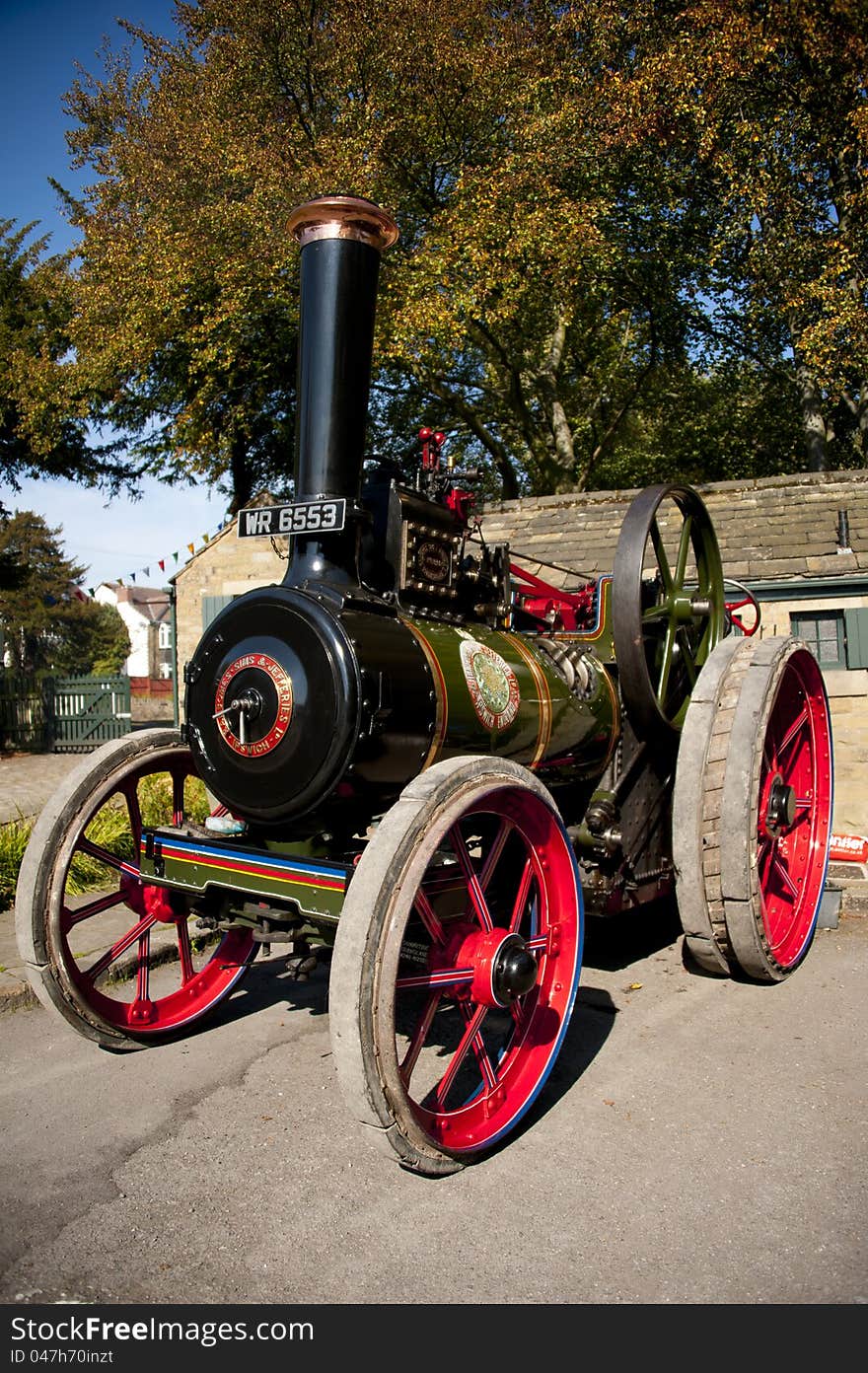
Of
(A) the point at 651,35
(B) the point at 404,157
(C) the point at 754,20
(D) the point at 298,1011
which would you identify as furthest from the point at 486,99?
(D) the point at 298,1011

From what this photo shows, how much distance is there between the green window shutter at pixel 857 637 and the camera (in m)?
8.07

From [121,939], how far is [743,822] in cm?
259

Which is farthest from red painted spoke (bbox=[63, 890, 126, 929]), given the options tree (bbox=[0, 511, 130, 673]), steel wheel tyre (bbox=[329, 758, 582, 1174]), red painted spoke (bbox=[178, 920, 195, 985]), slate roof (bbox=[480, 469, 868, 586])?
tree (bbox=[0, 511, 130, 673])

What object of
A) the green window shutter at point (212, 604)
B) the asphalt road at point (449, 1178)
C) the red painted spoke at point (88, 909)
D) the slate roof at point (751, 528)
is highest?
the slate roof at point (751, 528)

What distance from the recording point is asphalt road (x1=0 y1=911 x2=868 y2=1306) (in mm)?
2477

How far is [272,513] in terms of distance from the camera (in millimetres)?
3732

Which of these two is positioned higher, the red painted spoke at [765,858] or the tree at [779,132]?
the tree at [779,132]

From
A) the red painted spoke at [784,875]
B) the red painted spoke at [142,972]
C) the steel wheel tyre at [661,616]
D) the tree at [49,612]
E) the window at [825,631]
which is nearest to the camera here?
the red painted spoke at [142,972]

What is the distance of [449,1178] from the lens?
3.00m

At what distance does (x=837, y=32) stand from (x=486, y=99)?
5.48m

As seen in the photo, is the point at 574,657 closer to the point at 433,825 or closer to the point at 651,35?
the point at 433,825

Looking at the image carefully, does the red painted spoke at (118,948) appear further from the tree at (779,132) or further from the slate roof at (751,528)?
the tree at (779,132)

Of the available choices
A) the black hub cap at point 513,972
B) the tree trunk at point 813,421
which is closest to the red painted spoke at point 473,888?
the black hub cap at point 513,972

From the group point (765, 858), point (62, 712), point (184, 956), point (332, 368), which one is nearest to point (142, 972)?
point (184, 956)
